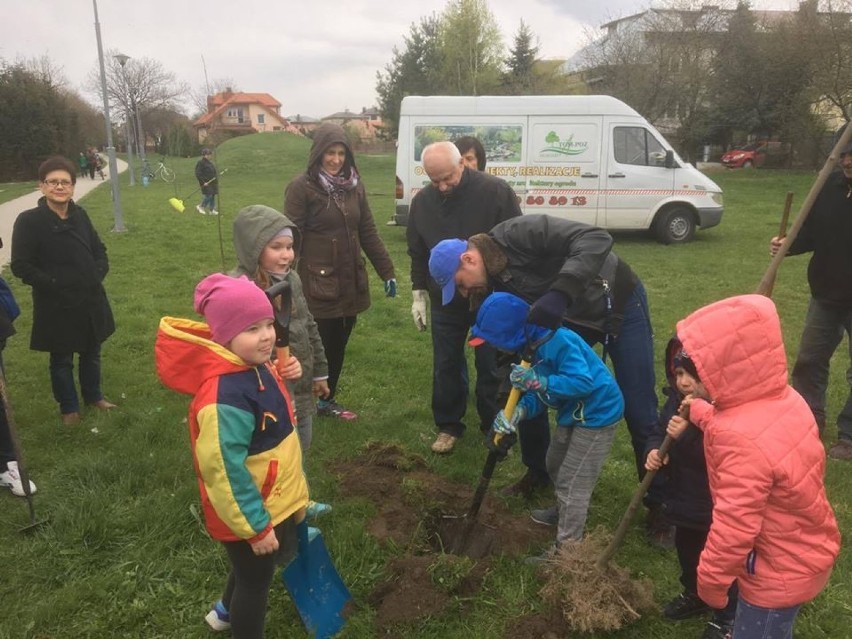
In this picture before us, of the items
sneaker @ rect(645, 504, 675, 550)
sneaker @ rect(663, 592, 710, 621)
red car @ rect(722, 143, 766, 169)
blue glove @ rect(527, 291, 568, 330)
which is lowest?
sneaker @ rect(663, 592, 710, 621)

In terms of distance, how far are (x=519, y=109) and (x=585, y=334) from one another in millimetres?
9529

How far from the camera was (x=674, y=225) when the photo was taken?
12.1 m

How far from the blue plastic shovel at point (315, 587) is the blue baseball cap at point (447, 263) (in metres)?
1.29

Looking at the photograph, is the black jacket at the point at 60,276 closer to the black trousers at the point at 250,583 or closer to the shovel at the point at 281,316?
the shovel at the point at 281,316

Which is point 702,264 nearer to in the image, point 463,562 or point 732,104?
point 463,562

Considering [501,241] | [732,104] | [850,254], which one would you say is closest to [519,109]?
[850,254]

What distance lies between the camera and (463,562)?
9.83 feet

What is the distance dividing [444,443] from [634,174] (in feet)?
29.7

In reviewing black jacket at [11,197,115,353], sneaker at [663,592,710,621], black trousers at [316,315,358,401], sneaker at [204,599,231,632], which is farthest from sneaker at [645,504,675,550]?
black jacket at [11,197,115,353]

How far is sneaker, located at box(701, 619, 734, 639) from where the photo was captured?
2.58 metres

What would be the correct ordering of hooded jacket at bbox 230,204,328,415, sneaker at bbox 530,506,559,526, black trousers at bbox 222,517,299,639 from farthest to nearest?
sneaker at bbox 530,506,559,526 → hooded jacket at bbox 230,204,328,415 → black trousers at bbox 222,517,299,639

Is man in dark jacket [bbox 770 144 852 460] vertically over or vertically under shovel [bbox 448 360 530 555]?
over

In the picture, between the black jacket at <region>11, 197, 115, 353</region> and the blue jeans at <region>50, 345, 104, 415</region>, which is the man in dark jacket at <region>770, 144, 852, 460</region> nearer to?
the black jacket at <region>11, 197, 115, 353</region>

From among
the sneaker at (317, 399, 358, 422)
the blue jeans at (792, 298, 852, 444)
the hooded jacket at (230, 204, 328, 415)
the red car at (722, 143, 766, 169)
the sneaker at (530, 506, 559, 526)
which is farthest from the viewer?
the red car at (722, 143, 766, 169)
